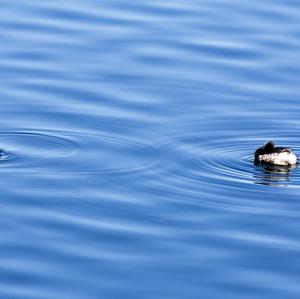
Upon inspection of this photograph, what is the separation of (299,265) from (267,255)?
0.47m

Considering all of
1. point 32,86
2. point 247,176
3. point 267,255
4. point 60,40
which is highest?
point 60,40

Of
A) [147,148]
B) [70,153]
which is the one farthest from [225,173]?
[70,153]

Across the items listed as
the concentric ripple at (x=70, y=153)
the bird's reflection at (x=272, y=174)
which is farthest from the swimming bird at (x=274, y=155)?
the concentric ripple at (x=70, y=153)

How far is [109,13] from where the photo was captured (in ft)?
88.5

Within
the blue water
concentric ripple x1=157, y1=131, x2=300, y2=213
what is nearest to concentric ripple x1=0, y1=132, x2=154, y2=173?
the blue water

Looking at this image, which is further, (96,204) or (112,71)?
(112,71)

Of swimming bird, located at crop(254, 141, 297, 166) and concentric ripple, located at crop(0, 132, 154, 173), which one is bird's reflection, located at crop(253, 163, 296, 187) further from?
concentric ripple, located at crop(0, 132, 154, 173)

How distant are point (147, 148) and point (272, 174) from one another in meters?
2.14

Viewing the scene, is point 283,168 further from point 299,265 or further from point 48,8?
point 48,8

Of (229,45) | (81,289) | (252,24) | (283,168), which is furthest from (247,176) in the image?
(252,24)

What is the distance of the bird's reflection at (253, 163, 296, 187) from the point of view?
17625 millimetres

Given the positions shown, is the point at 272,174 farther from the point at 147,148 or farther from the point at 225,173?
the point at 147,148

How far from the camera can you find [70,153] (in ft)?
60.4

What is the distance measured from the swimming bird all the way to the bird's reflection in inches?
4.1
